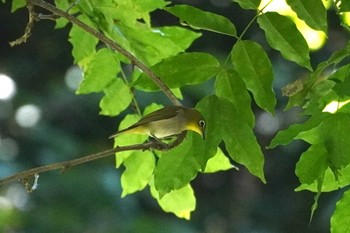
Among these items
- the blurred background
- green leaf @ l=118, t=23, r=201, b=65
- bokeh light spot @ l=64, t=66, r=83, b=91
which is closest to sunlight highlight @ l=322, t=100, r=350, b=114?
green leaf @ l=118, t=23, r=201, b=65

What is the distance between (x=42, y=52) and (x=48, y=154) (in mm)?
409

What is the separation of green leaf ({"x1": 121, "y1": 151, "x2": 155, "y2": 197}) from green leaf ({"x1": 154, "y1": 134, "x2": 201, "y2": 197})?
17 cm

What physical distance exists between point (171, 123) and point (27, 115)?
157cm

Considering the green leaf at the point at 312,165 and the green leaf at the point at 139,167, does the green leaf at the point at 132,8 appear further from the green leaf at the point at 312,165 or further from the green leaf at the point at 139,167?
the green leaf at the point at 312,165

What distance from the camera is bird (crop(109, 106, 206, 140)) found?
2.82 feet

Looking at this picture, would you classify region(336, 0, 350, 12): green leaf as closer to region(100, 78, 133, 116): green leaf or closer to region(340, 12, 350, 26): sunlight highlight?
region(340, 12, 350, 26): sunlight highlight

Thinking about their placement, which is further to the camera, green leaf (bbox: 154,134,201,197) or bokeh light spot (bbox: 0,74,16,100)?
bokeh light spot (bbox: 0,74,16,100)

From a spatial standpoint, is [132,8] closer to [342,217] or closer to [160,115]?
[160,115]

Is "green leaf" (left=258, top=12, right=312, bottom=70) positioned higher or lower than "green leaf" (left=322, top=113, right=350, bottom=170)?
higher

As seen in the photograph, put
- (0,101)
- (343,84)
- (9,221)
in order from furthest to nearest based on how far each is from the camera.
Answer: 1. (0,101)
2. (9,221)
3. (343,84)

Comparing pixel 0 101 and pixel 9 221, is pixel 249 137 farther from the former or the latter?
pixel 0 101

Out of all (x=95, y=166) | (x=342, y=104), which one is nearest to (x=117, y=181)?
(x=95, y=166)

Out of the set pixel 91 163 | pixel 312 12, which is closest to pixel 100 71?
pixel 312 12

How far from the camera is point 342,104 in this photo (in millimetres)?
885
